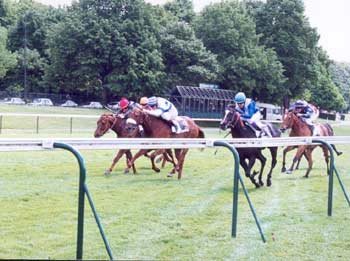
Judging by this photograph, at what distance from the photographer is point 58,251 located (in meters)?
5.88

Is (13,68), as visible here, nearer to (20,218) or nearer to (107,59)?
(107,59)

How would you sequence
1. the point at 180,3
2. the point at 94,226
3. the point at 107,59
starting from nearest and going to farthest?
1. the point at 94,226
2. the point at 107,59
3. the point at 180,3

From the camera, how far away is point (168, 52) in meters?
50.3

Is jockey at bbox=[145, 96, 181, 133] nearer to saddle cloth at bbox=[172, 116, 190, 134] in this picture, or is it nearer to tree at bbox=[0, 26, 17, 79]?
saddle cloth at bbox=[172, 116, 190, 134]

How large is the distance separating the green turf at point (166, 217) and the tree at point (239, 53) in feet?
122

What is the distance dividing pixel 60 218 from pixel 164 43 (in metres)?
44.1

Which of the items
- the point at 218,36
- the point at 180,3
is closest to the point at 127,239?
the point at 218,36

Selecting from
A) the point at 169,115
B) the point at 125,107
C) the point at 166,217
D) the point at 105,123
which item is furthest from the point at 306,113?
the point at 166,217

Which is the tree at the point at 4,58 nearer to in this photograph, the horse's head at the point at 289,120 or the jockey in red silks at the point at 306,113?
the jockey in red silks at the point at 306,113

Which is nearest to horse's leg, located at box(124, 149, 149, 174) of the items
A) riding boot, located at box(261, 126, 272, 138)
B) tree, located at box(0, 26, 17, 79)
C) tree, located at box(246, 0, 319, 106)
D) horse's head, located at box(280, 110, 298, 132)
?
riding boot, located at box(261, 126, 272, 138)

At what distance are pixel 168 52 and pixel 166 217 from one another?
43.2 m

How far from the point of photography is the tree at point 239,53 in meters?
49.7

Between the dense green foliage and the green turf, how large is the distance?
35013 millimetres

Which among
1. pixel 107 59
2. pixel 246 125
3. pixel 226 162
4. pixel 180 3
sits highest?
pixel 180 3
